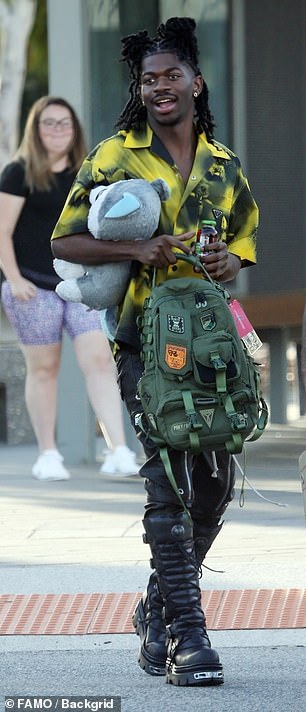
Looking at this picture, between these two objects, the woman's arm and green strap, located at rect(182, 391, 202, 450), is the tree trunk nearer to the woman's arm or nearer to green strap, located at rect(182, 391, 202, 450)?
the woman's arm

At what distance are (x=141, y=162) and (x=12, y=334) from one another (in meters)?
7.73

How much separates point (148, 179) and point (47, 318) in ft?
11.7

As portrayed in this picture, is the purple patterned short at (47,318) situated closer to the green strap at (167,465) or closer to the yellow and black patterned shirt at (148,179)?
the yellow and black patterned shirt at (148,179)

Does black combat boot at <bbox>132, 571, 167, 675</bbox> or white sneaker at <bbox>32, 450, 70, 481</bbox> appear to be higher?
black combat boot at <bbox>132, 571, 167, 675</bbox>

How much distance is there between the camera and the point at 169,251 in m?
4.76

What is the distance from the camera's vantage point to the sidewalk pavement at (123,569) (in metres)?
4.79

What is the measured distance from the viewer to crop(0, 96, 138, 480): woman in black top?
8.40 m

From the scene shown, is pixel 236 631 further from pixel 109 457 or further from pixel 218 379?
pixel 109 457

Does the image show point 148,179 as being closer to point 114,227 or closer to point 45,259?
point 114,227

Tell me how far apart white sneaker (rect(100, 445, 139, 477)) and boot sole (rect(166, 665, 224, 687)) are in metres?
3.83

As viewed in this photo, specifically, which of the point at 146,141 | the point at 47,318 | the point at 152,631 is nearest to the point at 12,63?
the point at 47,318

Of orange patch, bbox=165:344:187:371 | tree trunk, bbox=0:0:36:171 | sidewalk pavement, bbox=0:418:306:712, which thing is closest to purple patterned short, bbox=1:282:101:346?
sidewalk pavement, bbox=0:418:306:712

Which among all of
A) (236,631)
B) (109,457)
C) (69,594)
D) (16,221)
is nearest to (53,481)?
(109,457)

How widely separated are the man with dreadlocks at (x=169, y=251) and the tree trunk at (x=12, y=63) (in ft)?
25.1
